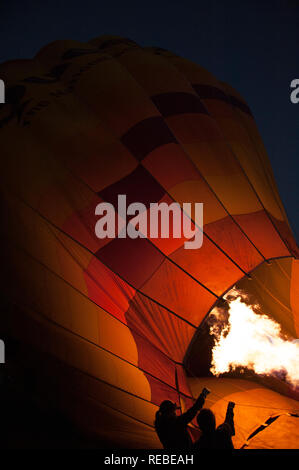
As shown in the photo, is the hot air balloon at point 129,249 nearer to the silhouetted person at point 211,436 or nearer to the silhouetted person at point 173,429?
the silhouetted person at point 173,429

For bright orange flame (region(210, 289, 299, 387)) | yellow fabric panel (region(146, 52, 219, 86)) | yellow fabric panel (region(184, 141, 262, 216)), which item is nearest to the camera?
yellow fabric panel (region(184, 141, 262, 216))

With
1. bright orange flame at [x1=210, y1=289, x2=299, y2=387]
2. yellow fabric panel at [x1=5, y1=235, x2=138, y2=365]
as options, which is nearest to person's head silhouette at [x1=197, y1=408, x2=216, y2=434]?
yellow fabric panel at [x1=5, y1=235, x2=138, y2=365]

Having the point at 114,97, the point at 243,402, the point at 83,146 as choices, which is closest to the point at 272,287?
the point at 243,402

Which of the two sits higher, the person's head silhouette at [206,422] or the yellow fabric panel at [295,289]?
the yellow fabric panel at [295,289]

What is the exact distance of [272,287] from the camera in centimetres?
317

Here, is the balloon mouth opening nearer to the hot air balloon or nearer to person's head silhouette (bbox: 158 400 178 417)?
the hot air balloon

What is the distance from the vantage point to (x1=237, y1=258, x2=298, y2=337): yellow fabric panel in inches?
123

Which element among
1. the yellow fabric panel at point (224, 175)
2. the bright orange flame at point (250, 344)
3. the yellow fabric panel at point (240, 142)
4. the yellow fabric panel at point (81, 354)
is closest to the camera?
the yellow fabric panel at point (81, 354)

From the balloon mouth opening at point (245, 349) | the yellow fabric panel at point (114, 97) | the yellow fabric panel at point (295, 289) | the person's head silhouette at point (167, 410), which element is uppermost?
the yellow fabric panel at point (114, 97)

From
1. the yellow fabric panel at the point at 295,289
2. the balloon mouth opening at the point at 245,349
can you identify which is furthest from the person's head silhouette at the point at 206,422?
the yellow fabric panel at the point at 295,289

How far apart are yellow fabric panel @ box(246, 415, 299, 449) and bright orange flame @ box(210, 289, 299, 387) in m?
0.45

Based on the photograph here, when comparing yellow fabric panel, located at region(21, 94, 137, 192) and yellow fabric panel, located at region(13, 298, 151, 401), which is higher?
yellow fabric panel, located at region(21, 94, 137, 192)

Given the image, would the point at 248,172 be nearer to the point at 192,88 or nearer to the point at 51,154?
the point at 192,88

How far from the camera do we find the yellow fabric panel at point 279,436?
223 cm
